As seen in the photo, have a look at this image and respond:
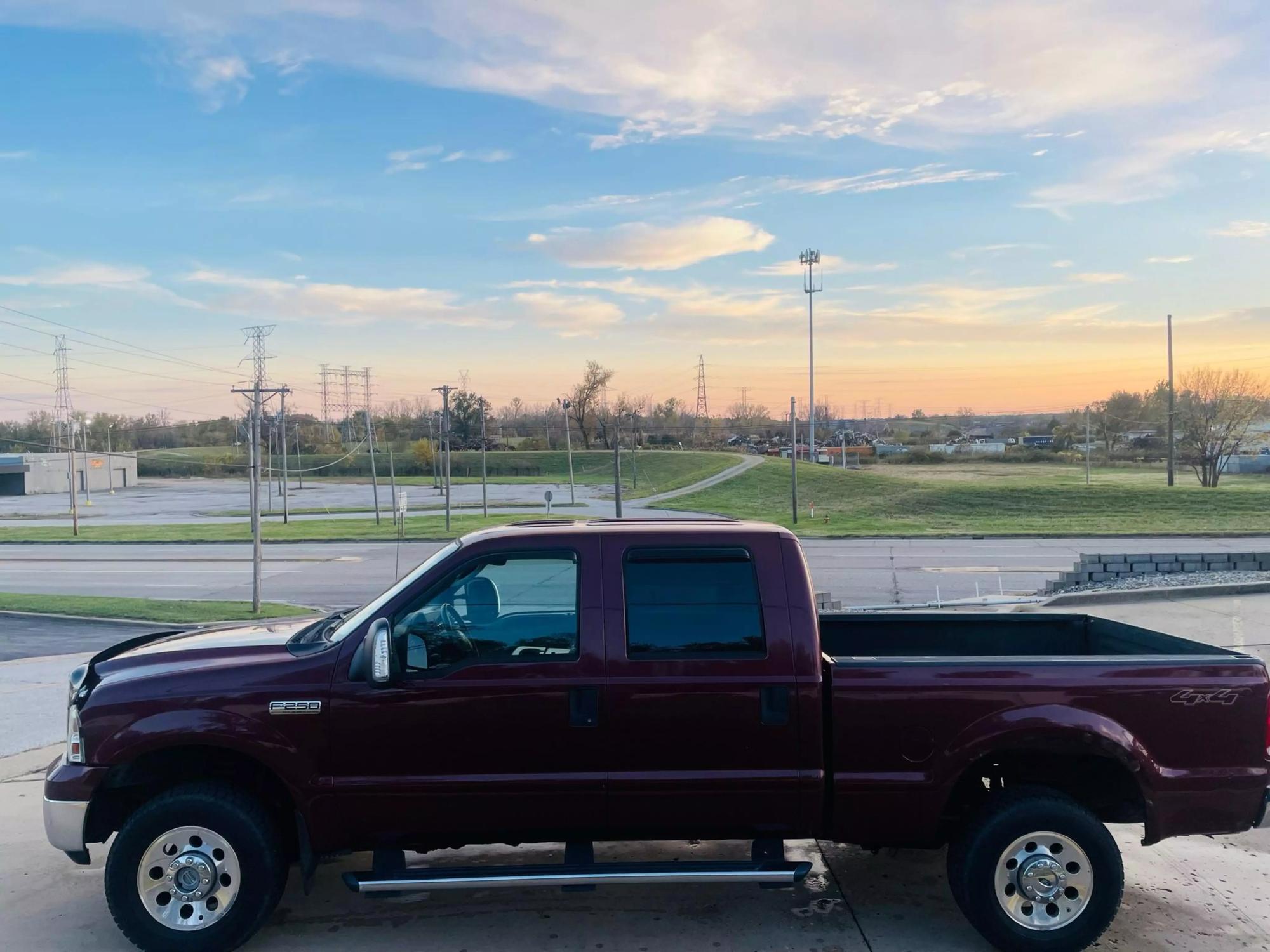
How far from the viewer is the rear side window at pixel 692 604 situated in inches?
171

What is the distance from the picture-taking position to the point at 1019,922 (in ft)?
14.0

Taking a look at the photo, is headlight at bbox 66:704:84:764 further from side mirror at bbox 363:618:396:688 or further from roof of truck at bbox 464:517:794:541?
roof of truck at bbox 464:517:794:541

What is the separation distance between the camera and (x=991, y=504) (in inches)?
1651

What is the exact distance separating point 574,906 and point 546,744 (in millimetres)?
1097

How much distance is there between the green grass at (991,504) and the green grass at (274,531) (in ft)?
36.6

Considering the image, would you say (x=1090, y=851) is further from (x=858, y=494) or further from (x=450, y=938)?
(x=858, y=494)

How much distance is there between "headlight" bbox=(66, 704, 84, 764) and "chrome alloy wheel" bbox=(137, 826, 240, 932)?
522 millimetres

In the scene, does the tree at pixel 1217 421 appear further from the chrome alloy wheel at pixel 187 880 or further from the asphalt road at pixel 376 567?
the chrome alloy wheel at pixel 187 880

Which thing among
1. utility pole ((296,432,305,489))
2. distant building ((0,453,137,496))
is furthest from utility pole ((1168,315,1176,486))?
distant building ((0,453,137,496))

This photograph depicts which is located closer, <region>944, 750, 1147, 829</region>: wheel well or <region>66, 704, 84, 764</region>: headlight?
<region>66, 704, 84, 764</region>: headlight

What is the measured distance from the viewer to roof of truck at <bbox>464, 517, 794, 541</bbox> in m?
4.55

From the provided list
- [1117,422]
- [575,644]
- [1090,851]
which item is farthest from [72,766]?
[1117,422]

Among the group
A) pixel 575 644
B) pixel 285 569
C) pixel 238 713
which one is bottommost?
pixel 285 569

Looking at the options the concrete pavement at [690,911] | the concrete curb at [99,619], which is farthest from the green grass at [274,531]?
the concrete pavement at [690,911]
